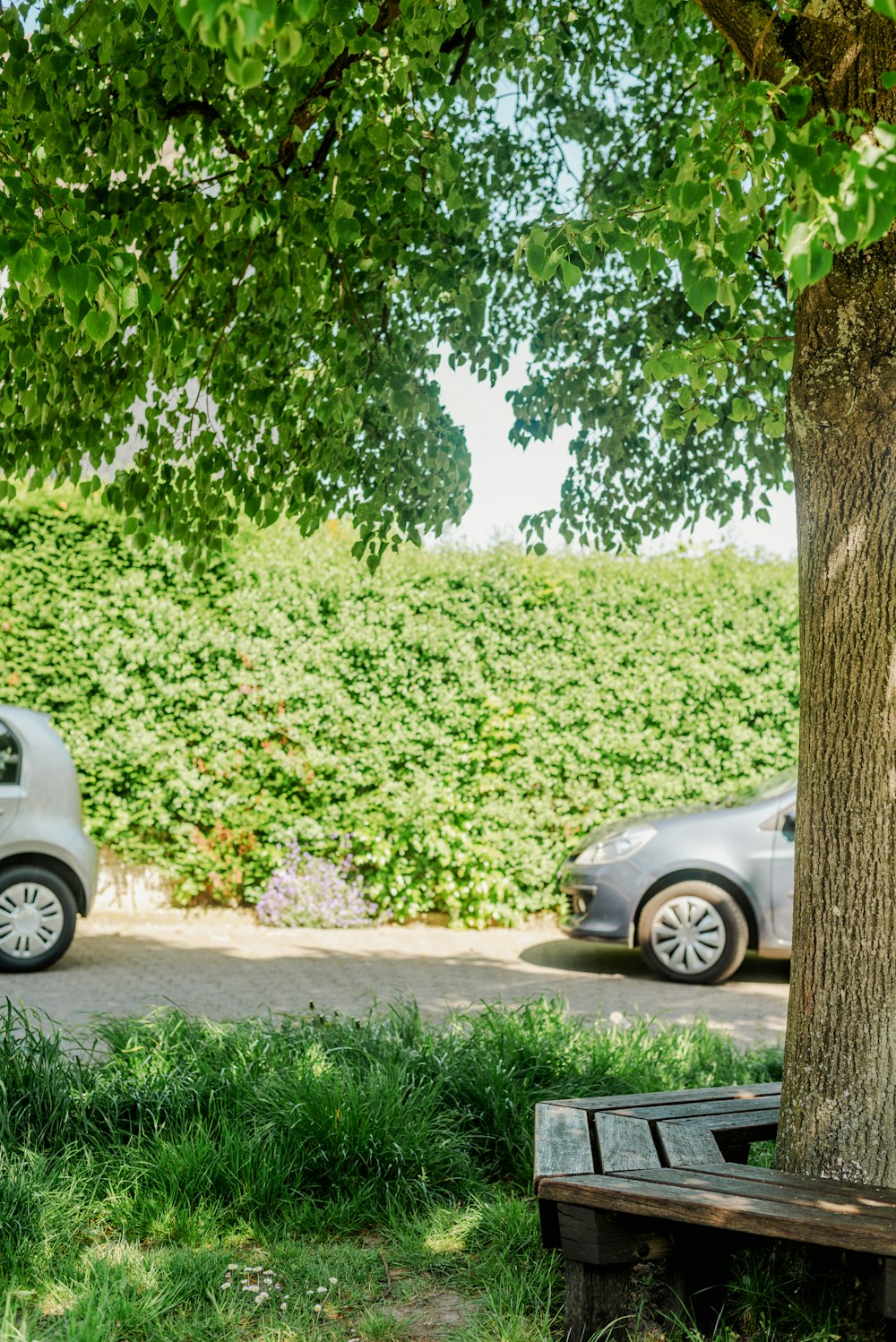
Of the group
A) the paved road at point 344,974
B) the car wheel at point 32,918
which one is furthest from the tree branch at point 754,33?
the car wheel at point 32,918

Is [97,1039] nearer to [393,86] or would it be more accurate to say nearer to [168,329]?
[168,329]

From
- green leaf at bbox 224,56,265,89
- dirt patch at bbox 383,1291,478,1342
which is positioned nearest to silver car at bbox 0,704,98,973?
dirt patch at bbox 383,1291,478,1342

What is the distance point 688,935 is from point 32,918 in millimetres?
4551

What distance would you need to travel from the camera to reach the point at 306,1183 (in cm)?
396

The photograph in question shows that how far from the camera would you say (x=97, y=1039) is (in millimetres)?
5066

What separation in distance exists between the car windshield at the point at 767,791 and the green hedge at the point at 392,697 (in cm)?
113

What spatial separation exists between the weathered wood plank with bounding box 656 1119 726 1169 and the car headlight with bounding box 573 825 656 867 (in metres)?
4.91

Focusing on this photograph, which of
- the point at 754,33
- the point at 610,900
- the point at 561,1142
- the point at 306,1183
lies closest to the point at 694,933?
the point at 610,900

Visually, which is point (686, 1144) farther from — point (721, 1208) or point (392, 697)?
point (392, 697)

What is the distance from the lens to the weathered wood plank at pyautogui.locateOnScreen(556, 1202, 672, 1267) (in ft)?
9.55

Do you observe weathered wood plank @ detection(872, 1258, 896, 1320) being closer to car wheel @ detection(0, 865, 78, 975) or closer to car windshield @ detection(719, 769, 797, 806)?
car windshield @ detection(719, 769, 797, 806)

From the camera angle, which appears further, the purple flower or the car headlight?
the purple flower

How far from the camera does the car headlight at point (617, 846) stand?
8484 millimetres

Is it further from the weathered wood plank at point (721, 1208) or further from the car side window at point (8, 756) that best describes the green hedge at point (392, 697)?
the weathered wood plank at point (721, 1208)
